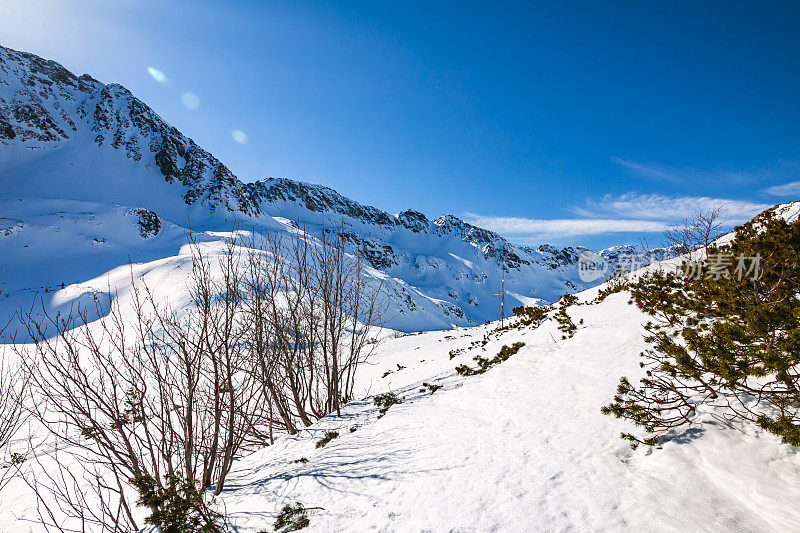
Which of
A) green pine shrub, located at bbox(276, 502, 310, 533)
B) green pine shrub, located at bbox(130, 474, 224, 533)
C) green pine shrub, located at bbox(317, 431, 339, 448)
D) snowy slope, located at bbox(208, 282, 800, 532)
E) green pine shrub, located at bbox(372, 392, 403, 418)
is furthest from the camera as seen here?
green pine shrub, located at bbox(372, 392, 403, 418)

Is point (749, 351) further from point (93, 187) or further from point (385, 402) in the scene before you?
point (93, 187)

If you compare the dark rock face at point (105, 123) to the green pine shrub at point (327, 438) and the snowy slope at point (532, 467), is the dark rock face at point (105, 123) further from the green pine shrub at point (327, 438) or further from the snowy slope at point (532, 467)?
the snowy slope at point (532, 467)

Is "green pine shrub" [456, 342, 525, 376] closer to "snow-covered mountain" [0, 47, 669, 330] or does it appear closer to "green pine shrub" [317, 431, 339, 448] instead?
"green pine shrub" [317, 431, 339, 448]

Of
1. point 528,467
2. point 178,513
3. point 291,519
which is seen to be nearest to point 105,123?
point 178,513

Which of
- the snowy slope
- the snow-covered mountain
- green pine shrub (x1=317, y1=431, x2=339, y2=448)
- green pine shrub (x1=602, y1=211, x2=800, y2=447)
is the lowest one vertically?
green pine shrub (x1=317, y1=431, x2=339, y2=448)

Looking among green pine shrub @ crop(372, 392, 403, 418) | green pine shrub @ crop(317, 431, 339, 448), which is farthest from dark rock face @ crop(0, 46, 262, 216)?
green pine shrub @ crop(317, 431, 339, 448)

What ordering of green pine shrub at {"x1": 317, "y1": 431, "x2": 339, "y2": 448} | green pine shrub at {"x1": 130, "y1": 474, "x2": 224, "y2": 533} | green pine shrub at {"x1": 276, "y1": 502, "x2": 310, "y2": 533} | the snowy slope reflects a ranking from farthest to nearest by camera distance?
1. green pine shrub at {"x1": 317, "y1": 431, "x2": 339, "y2": 448}
2. green pine shrub at {"x1": 276, "y1": 502, "x2": 310, "y2": 533}
3. green pine shrub at {"x1": 130, "y1": 474, "x2": 224, "y2": 533}
4. the snowy slope

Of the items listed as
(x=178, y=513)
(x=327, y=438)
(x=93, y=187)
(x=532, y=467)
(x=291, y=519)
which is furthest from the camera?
(x=93, y=187)

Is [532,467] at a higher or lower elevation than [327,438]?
higher

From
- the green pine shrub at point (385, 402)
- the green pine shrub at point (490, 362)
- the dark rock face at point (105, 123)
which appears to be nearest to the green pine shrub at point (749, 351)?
the green pine shrub at point (490, 362)

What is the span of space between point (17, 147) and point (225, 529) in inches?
5388

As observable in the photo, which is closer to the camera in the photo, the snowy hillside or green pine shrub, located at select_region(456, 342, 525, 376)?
the snowy hillside

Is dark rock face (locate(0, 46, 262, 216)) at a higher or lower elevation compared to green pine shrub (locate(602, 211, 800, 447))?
higher

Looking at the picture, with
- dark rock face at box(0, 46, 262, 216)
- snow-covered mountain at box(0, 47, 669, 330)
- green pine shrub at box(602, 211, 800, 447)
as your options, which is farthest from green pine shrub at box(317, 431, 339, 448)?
dark rock face at box(0, 46, 262, 216)
